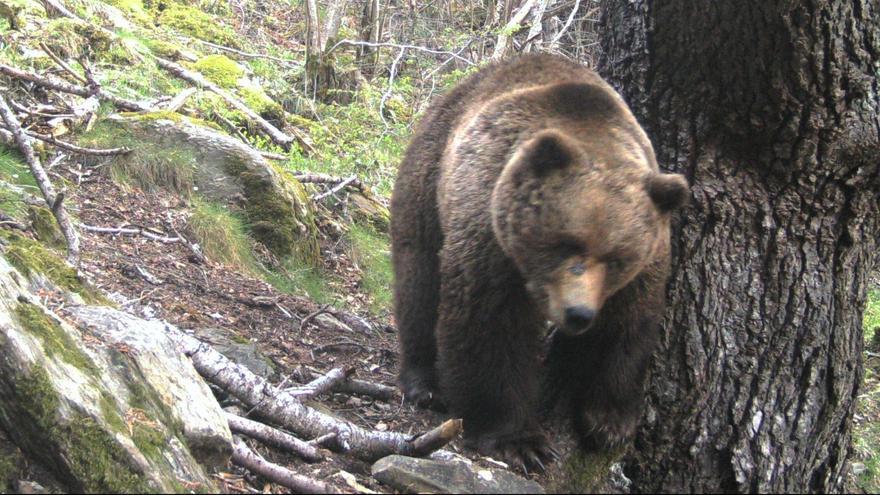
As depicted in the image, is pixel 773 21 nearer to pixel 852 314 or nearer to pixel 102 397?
pixel 852 314

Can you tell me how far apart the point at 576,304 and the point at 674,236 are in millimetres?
1121

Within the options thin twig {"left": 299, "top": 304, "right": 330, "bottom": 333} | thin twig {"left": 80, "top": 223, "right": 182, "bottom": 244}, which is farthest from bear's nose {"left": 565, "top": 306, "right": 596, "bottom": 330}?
thin twig {"left": 80, "top": 223, "right": 182, "bottom": 244}

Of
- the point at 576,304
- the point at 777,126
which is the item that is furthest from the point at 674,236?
the point at 576,304

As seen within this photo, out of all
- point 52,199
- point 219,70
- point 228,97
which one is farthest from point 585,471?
point 219,70

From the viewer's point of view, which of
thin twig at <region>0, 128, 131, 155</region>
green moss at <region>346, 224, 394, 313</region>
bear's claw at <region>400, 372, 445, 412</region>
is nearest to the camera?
bear's claw at <region>400, 372, 445, 412</region>

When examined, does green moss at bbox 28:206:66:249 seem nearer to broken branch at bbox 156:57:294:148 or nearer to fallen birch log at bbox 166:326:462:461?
fallen birch log at bbox 166:326:462:461

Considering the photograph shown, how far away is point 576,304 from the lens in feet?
11.6

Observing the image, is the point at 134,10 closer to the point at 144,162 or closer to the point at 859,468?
the point at 144,162

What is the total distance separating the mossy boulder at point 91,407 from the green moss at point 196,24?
10.1 meters

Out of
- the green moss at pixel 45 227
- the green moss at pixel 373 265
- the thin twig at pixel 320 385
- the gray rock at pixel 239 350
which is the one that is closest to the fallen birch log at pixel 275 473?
the thin twig at pixel 320 385

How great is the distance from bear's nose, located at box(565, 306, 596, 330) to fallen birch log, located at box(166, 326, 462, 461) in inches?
26.4

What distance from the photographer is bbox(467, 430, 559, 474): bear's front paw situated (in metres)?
4.15

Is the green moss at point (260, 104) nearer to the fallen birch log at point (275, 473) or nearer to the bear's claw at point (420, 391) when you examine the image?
the bear's claw at point (420, 391)

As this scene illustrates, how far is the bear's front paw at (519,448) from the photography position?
4152 millimetres
